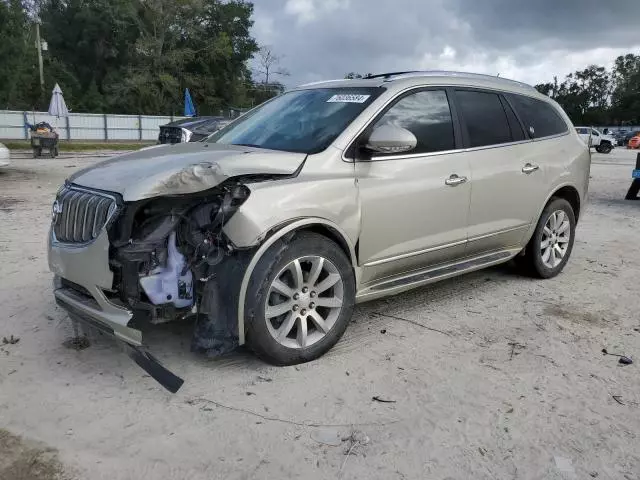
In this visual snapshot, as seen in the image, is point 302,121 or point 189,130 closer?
point 302,121

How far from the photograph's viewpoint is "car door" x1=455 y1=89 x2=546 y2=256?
4.63 meters

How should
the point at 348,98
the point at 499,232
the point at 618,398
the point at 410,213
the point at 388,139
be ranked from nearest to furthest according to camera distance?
the point at 618,398, the point at 388,139, the point at 410,213, the point at 348,98, the point at 499,232

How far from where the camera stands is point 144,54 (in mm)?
47344

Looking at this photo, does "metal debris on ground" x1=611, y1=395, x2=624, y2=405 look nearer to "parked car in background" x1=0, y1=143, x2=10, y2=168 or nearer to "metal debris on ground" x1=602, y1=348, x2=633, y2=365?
"metal debris on ground" x1=602, y1=348, x2=633, y2=365

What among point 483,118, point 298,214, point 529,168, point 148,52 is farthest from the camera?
point 148,52

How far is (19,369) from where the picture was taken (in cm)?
353

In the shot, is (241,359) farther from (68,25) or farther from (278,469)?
(68,25)

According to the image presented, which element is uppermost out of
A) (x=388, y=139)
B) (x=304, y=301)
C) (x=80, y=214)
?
(x=388, y=139)

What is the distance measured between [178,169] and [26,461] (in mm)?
1668

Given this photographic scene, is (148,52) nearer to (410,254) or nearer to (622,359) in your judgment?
(410,254)

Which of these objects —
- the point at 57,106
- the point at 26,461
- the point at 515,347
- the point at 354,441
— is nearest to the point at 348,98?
the point at 515,347

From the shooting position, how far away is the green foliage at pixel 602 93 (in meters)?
91.4

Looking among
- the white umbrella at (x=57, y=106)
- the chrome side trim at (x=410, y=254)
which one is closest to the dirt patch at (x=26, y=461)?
the chrome side trim at (x=410, y=254)

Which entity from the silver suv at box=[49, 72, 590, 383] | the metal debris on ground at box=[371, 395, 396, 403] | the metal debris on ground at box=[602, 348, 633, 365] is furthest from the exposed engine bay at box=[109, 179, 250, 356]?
the metal debris on ground at box=[602, 348, 633, 365]
